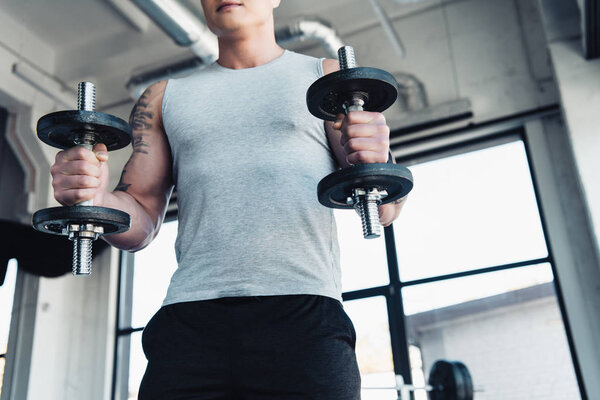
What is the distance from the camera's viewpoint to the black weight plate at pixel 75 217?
91cm

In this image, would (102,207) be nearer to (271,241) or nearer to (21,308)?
(271,241)

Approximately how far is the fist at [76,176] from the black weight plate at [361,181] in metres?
0.36

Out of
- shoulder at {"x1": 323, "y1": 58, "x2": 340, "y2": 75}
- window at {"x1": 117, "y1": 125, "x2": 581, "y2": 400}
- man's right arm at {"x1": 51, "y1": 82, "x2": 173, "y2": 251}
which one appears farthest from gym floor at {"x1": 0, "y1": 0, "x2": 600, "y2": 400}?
man's right arm at {"x1": 51, "y1": 82, "x2": 173, "y2": 251}

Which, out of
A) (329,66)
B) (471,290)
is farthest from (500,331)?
(329,66)

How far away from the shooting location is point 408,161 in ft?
12.6

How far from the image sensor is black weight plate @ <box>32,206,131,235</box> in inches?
35.7

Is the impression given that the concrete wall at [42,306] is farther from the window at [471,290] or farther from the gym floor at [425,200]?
the window at [471,290]

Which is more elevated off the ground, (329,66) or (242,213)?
(329,66)

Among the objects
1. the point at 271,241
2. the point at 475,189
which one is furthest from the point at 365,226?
the point at 475,189

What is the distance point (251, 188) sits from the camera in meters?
0.99

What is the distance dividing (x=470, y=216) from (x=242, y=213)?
2.82 metres

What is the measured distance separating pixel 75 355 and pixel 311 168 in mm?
3837

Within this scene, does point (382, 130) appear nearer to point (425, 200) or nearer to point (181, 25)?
point (181, 25)

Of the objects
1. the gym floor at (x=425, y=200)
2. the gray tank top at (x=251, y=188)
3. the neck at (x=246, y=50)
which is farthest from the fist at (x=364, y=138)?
the gym floor at (x=425, y=200)
